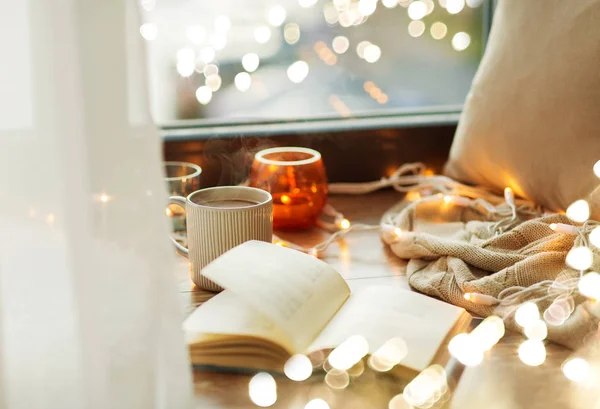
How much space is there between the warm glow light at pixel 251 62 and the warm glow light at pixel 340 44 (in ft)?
0.48

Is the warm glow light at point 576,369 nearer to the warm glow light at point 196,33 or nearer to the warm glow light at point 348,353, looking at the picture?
the warm glow light at point 348,353

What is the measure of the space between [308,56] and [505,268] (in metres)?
0.64

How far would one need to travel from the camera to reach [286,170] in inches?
39.5

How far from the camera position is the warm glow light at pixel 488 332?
725 mm

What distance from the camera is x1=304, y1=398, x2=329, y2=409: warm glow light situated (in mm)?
631

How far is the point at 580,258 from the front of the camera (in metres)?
0.79

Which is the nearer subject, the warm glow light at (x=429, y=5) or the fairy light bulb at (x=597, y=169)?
the fairy light bulb at (x=597, y=169)

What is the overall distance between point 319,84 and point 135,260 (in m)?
0.80

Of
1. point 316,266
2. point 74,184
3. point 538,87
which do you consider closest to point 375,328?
point 316,266

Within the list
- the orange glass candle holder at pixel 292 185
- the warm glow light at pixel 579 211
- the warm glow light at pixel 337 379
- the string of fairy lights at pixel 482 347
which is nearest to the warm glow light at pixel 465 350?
the string of fairy lights at pixel 482 347

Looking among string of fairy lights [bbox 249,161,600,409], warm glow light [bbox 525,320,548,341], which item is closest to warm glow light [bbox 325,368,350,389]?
string of fairy lights [bbox 249,161,600,409]

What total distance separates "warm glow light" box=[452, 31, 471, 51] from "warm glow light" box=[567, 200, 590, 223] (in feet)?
1.77

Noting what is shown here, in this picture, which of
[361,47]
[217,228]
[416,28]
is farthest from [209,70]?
[217,228]

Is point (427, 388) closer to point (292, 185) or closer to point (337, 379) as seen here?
point (337, 379)
